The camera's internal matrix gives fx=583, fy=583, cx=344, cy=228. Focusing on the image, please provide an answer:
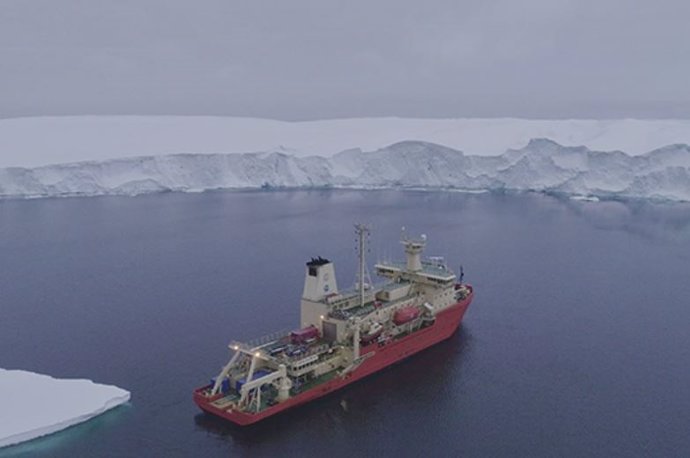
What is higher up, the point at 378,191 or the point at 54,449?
the point at 378,191

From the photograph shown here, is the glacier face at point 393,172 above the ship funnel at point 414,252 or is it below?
above

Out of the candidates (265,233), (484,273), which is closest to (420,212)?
(265,233)

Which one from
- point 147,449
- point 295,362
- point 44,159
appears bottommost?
point 147,449

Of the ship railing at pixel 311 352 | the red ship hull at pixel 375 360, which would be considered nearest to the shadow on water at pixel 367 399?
the red ship hull at pixel 375 360

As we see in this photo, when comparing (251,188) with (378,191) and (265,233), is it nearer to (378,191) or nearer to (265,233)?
(378,191)

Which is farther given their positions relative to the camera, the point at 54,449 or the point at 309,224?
the point at 309,224

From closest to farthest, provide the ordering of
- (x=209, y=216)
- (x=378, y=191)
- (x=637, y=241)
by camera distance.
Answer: (x=637, y=241), (x=209, y=216), (x=378, y=191)

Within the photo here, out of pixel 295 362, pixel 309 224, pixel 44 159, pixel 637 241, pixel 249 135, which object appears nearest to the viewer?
pixel 295 362

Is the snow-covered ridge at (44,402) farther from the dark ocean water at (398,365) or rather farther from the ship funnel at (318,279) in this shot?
the ship funnel at (318,279)
